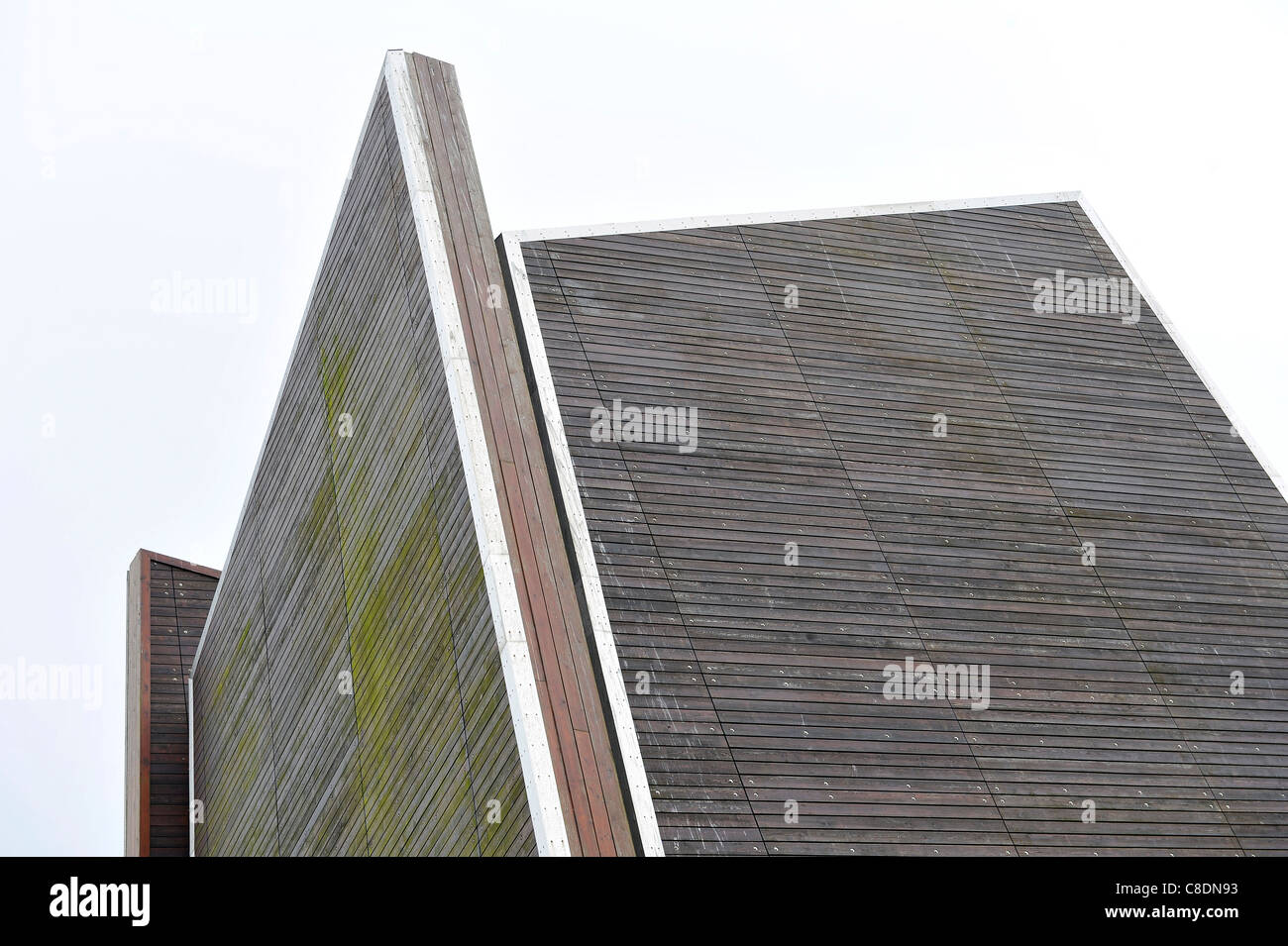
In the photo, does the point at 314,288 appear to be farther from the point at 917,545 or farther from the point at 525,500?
the point at 917,545

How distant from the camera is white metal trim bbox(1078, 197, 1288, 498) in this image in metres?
17.4

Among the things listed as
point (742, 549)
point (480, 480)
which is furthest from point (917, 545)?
point (480, 480)

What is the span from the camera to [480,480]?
13086 mm

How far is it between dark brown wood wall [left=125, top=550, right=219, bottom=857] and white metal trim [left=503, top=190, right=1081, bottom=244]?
9.44m

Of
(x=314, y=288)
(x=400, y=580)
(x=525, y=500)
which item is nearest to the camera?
(x=525, y=500)

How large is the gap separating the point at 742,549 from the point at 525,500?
84.3 inches

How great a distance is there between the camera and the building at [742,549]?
1255cm

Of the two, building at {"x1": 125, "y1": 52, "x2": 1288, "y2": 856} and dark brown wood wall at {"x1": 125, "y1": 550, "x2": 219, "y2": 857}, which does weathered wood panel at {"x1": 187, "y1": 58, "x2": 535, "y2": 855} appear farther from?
dark brown wood wall at {"x1": 125, "y1": 550, "x2": 219, "y2": 857}

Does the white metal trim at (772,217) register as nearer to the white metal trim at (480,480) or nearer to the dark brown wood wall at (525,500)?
the dark brown wood wall at (525,500)

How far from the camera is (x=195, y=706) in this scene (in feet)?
71.8
